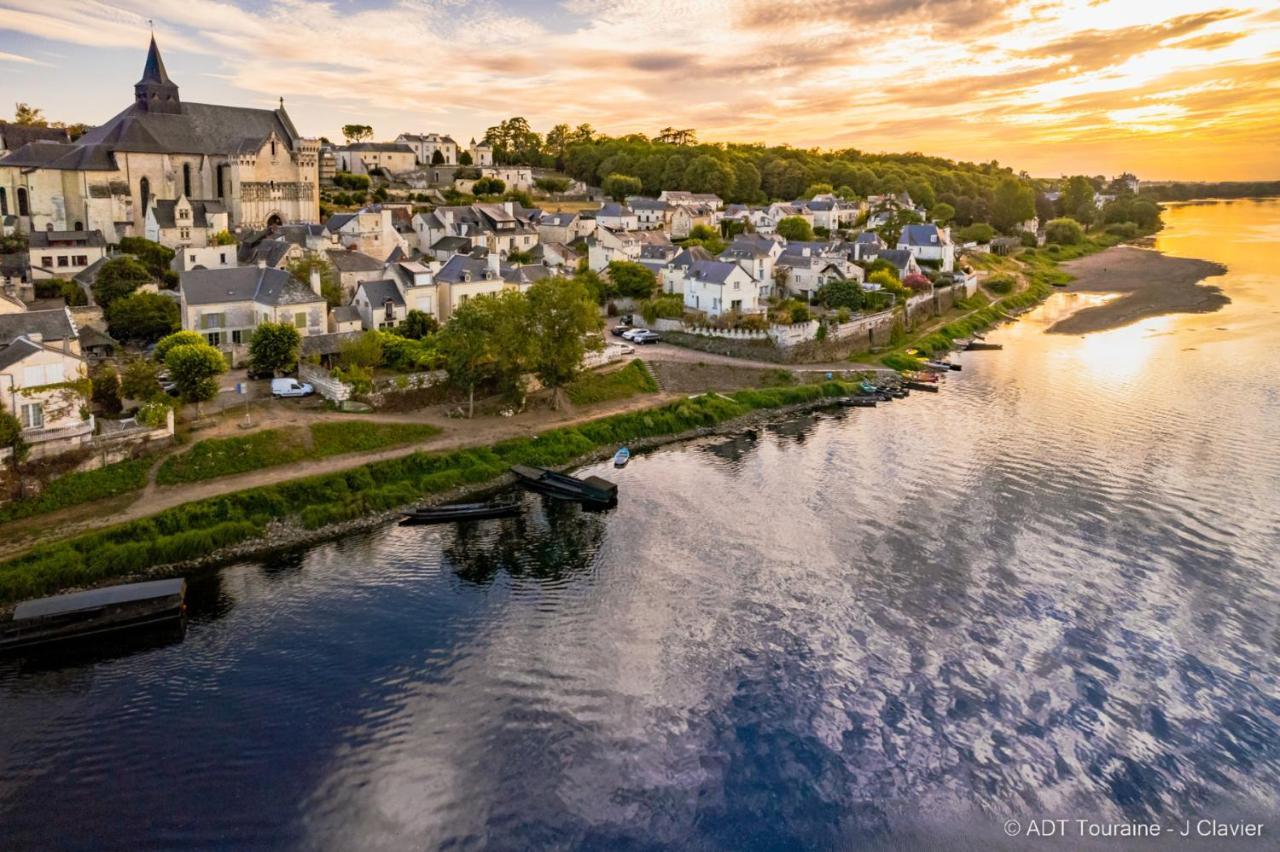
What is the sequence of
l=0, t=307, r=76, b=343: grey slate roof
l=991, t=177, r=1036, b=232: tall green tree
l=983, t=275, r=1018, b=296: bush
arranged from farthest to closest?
l=991, t=177, r=1036, b=232: tall green tree
l=983, t=275, r=1018, b=296: bush
l=0, t=307, r=76, b=343: grey slate roof

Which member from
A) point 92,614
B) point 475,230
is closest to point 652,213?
point 475,230

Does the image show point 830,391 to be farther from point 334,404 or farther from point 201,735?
point 201,735

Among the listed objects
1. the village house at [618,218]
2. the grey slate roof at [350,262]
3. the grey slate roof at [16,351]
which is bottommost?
the grey slate roof at [16,351]

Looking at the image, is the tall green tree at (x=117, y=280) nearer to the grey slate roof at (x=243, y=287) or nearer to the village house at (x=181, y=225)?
the grey slate roof at (x=243, y=287)

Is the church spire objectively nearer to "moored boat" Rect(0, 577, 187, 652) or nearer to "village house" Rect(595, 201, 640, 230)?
"village house" Rect(595, 201, 640, 230)

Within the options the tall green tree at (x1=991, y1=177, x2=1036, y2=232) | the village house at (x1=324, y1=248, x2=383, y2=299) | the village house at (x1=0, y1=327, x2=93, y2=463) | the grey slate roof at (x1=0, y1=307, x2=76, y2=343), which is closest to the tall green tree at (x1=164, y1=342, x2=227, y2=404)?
the village house at (x1=0, y1=327, x2=93, y2=463)

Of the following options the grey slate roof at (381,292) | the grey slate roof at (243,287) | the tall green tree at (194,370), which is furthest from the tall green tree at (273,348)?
the grey slate roof at (381,292)
